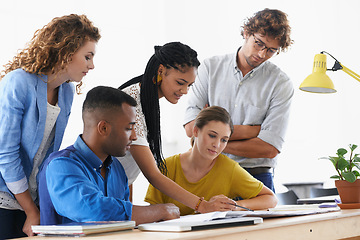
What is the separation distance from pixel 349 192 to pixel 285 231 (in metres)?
0.72

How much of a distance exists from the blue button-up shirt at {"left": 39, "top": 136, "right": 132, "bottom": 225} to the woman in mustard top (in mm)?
674

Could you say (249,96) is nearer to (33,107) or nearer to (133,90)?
(133,90)

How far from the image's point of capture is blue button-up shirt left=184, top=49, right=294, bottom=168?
8.39 feet

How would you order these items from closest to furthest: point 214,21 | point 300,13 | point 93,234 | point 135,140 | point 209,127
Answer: point 93,234
point 135,140
point 209,127
point 300,13
point 214,21

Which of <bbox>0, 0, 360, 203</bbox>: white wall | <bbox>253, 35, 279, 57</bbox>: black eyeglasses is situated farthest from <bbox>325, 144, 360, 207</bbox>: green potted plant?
<bbox>0, 0, 360, 203</bbox>: white wall

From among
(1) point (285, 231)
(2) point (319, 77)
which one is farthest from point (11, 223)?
(2) point (319, 77)

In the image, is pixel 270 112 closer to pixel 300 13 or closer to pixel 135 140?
pixel 135 140

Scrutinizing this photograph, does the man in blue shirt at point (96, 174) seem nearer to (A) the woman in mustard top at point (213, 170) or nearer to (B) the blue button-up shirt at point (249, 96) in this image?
(A) the woman in mustard top at point (213, 170)

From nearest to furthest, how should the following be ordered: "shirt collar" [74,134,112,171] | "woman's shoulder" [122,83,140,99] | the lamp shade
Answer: "shirt collar" [74,134,112,171]
"woman's shoulder" [122,83,140,99]
the lamp shade

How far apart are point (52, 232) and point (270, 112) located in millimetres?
1562

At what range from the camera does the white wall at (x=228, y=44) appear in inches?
205

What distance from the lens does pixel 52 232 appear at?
1305mm

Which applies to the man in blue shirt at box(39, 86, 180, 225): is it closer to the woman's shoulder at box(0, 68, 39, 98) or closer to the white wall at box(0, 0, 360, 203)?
the woman's shoulder at box(0, 68, 39, 98)

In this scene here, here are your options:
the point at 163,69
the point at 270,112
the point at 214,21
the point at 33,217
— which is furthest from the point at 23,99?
the point at 214,21
